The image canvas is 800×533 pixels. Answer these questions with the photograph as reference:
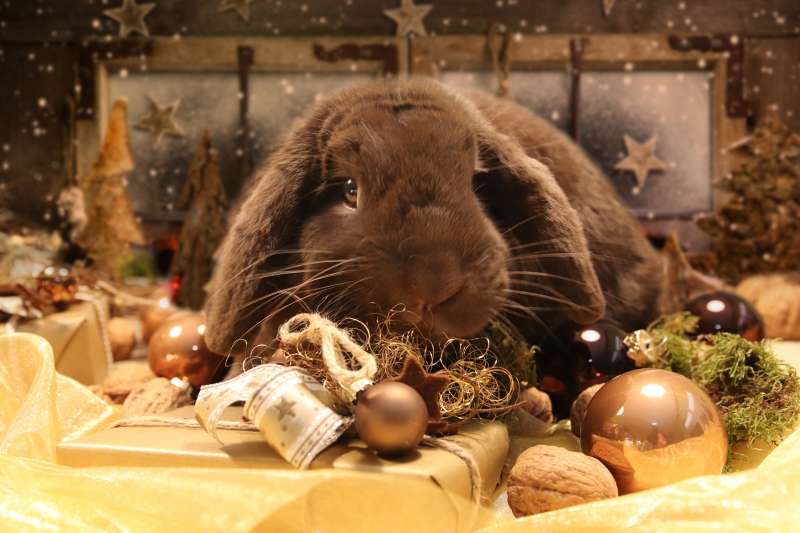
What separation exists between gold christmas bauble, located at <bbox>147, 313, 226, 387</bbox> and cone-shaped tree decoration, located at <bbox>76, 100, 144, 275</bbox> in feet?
1.99

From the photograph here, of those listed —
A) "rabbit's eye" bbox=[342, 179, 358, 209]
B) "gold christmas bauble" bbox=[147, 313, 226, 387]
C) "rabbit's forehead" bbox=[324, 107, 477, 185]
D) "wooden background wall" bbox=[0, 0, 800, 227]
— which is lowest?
"gold christmas bauble" bbox=[147, 313, 226, 387]

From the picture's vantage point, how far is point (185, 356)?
1.14 m

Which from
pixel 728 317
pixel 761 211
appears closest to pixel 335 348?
pixel 728 317

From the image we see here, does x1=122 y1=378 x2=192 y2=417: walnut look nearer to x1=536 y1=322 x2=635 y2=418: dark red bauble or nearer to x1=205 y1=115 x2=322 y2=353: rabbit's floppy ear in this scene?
x1=205 y1=115 x2=322 y2=353: rabbit's floppy ear

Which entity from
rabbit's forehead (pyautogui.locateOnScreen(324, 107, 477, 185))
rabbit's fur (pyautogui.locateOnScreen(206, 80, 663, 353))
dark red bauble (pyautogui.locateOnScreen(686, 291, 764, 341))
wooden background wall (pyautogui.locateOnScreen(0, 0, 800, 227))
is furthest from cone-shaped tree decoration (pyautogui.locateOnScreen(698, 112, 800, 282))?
rabbit's forehead (pyautogui.locateOnScreen(324, 107, 477, 185))

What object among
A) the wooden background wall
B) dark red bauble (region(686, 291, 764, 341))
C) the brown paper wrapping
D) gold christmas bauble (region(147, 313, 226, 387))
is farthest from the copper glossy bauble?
dark red bauble (region(686, 291, 764, 341))

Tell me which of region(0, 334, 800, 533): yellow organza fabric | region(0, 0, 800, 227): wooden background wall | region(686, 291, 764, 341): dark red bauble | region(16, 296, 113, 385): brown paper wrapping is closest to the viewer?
region(0, 334, 800, 533): yellow organza fabric

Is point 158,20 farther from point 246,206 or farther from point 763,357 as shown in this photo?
point 763,357

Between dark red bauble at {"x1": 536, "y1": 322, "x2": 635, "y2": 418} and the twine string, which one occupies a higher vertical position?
the twine string

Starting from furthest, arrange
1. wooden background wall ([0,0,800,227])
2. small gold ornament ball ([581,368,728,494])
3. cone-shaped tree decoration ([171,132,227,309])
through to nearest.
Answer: cone-shaped tree decoration ([171,132,227,309])
wooden background wall ([0,0,800,227])
small gold ornament ball ([581,368,728,494])

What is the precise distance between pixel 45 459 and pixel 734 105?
4.63 ft

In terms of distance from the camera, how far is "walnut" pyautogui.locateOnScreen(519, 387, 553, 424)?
3.43 feet

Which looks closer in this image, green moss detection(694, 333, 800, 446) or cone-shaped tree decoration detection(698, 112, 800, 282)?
green moss detection(694, 333, 800, 446)

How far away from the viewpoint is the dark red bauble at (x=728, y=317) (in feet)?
3.97
